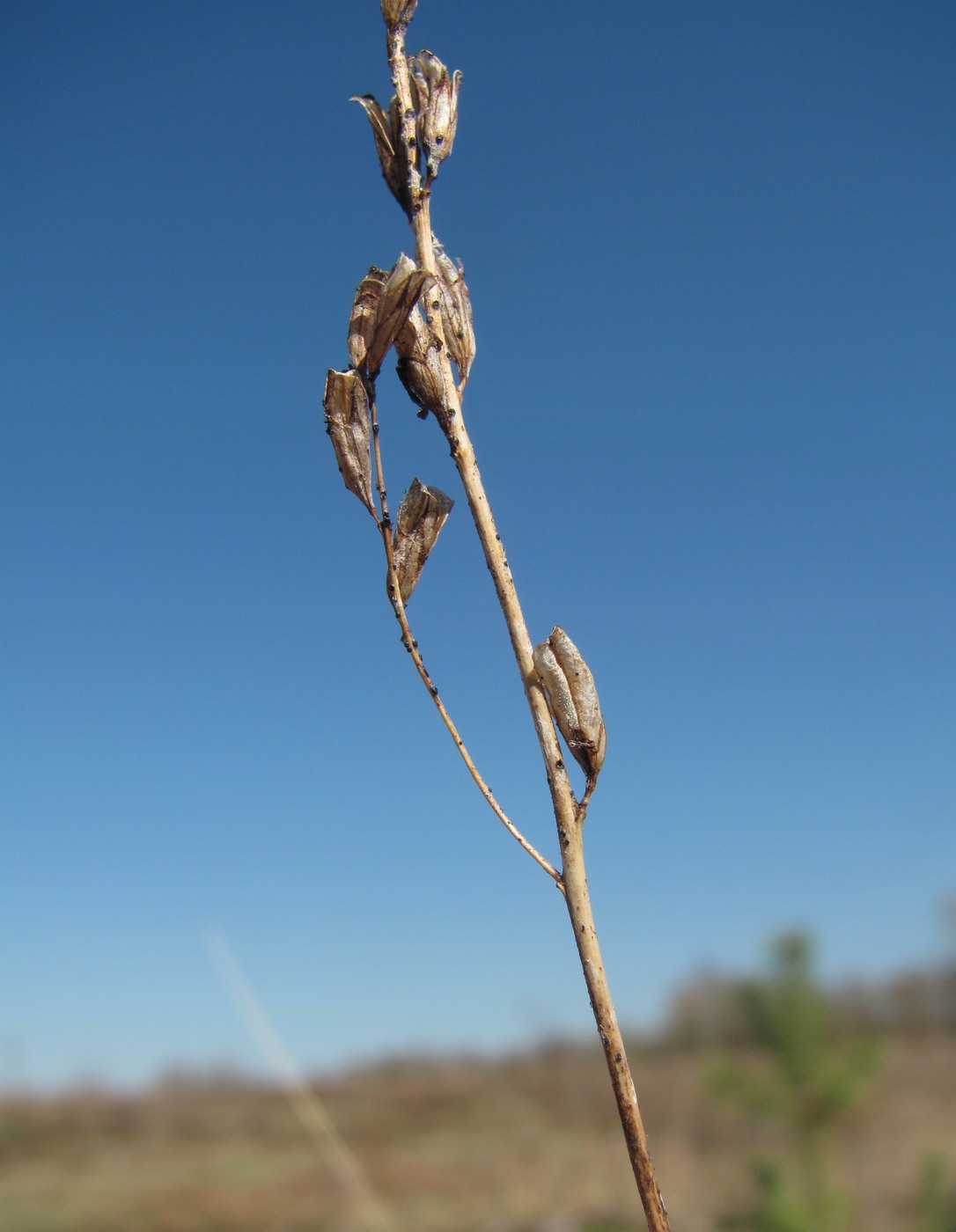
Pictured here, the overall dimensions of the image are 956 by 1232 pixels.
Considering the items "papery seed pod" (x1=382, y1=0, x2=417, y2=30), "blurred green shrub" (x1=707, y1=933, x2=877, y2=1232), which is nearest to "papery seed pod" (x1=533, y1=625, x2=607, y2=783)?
"papery seed pod" (x1=382, y1=0, x2=417, y2=30)

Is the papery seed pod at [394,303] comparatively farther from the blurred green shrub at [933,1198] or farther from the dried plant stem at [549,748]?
the blurred green shrub at [933,1198]

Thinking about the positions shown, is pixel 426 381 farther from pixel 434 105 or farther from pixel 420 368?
pixel 434 105

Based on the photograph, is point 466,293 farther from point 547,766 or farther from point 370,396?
point 547,766

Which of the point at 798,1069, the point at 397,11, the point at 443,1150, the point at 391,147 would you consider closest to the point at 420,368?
the point at 391,147

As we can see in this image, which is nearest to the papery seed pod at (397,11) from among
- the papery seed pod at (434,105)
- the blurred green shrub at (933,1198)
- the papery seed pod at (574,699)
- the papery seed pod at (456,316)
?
the papery seed pod at (434,105)

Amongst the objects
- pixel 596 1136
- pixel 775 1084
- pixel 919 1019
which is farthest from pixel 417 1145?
pixel 775 1084

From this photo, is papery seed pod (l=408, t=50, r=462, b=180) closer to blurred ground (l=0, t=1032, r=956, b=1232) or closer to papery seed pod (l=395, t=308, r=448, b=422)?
papery seed pod (l=395, t=308, r=448, b=422)
